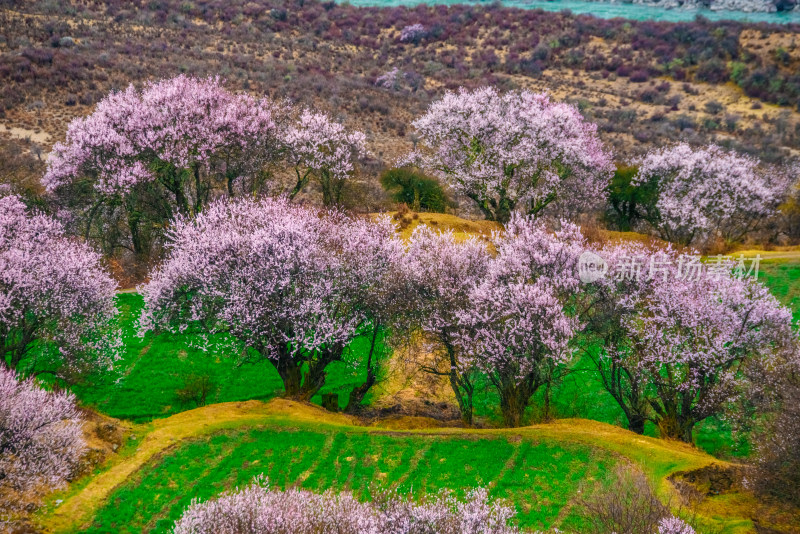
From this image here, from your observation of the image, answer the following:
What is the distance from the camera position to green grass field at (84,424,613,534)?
19.4m

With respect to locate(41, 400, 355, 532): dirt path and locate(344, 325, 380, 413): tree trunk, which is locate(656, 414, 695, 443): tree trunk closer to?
locate(344, 325, 380, 413): tree trunk

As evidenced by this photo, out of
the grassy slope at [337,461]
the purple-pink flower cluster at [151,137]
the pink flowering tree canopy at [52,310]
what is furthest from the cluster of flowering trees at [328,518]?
the purple-pink flower cluster at [151,137]

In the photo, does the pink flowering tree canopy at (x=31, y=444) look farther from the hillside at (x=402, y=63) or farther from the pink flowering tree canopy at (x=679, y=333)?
the hillside at (x=402, y=63)

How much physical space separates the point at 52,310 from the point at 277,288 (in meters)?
10.9

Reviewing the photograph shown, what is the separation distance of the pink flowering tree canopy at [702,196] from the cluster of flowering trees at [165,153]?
26968 mm

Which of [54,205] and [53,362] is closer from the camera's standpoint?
[53,362]

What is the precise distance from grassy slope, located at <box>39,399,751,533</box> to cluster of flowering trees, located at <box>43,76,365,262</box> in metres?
19.8

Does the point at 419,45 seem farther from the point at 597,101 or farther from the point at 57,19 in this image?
the point at 57,19

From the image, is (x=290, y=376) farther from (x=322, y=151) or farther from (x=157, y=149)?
(x=322, y=151)

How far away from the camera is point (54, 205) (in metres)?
42.9

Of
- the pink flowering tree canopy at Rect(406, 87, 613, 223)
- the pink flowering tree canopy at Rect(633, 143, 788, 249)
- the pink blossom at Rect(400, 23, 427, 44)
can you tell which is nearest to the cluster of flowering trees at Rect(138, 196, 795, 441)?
the pink flowering tree canopy at Rect(406, 87, 613, 223)

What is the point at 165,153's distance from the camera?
39.5m

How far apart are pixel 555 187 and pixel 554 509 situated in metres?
32.9

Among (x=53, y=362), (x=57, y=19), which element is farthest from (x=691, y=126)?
(x=57, y=19)
